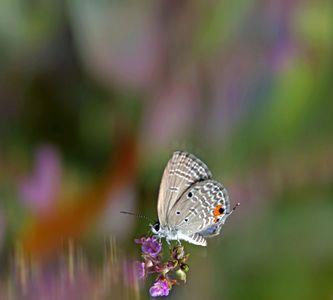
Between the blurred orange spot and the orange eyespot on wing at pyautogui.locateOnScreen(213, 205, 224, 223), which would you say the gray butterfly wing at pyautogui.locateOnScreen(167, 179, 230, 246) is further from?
the blurred orange spot

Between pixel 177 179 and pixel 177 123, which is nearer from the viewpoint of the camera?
pixel 177 179

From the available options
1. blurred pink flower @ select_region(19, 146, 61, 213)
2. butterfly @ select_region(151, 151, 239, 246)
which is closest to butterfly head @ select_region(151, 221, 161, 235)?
butterfly @ select_region(151, 151, 239, 246)

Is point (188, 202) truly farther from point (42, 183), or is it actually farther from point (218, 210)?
point (42, 183)

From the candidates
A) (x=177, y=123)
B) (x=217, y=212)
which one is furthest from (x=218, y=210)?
(x=177, y=123)

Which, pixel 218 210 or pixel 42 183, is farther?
pixel 42 183

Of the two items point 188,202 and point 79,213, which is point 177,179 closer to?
point 188,202

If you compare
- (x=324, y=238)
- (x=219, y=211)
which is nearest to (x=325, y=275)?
(x=324, y=238)
